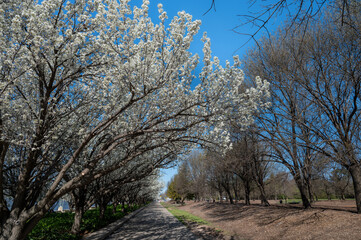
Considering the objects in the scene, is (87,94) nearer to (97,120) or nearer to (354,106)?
(97,120)

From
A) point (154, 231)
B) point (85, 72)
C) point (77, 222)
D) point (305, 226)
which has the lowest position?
point (154, 231)

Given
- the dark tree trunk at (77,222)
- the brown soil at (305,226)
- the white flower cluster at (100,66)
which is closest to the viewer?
the white flower cluster at (100,66)

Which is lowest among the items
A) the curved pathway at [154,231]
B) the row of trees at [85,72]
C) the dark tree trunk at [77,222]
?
the curved pathway at [154,231]

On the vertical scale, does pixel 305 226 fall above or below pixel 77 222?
below

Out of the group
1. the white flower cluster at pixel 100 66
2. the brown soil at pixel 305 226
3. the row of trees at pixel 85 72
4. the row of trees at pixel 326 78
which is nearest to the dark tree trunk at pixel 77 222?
the row of trees at pixel 85 72

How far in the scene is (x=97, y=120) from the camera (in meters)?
8.02

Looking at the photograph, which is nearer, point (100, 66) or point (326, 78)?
point (100, 66)

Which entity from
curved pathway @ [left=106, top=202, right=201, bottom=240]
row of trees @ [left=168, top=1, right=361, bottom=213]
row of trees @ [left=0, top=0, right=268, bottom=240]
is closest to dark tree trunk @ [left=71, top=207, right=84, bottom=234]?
curved pathway @ [left=106, top=202, right=201, bottom=240]

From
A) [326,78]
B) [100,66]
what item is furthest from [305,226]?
[100,66]

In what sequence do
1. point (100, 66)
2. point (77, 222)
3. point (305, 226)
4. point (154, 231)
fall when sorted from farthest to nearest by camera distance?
1. point (154, 231)
2. point (77, 222)
3. point (305, 226)
4. point (100, 66)

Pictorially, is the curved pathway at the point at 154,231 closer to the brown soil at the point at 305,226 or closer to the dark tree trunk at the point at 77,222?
the brown soil at the point at 305,226

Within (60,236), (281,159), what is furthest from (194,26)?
(281,159)

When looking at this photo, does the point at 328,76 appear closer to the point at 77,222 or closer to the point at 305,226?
the point at 305,226

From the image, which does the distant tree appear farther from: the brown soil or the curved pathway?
the curved pathway
